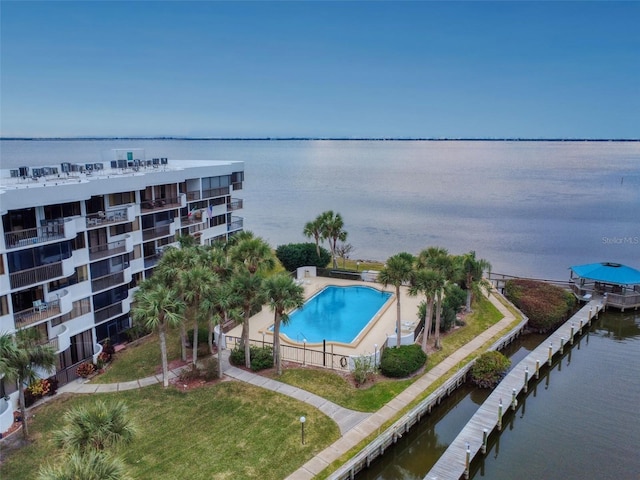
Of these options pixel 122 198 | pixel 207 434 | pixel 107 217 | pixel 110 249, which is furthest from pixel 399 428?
pixel 122 198

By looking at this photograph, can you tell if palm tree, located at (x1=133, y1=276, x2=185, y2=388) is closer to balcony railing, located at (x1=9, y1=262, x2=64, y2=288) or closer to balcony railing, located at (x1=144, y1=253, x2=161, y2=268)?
balcony railing, located at (x1=9, y1=262, x2=64, y2=288)

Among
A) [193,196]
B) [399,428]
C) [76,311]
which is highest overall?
[193,196]

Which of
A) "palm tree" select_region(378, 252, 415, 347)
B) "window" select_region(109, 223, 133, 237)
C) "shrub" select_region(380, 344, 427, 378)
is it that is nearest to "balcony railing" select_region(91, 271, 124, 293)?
"window" select_region(109, 223, 133, 237)

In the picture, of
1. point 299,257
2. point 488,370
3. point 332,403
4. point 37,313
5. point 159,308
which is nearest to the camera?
point 159,308

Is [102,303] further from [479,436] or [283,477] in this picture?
[479,436]

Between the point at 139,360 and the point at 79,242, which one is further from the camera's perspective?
the point at 139,360

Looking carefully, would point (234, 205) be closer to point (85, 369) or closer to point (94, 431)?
point (85, 369)

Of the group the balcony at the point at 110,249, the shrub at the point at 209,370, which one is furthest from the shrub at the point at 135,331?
the shrub at the point at 209,370
